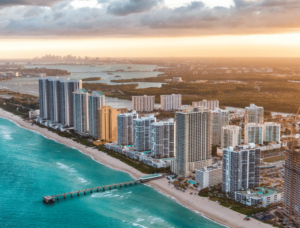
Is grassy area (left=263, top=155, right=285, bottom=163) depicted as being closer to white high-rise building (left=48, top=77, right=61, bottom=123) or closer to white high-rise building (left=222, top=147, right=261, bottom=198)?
white high-rise building (left=222, top=147, right=261, bottom=198)

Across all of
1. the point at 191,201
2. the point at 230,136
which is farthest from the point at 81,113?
the point at 191,201

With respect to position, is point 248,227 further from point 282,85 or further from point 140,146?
point 282,85

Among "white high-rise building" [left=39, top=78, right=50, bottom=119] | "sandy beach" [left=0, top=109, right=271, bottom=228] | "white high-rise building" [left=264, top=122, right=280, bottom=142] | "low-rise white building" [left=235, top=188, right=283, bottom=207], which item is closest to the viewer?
"sandy beach" [left=0, top=109, right=271, bottom=228]

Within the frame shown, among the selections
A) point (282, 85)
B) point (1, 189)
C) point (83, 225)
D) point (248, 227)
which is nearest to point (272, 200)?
point (248, 227)

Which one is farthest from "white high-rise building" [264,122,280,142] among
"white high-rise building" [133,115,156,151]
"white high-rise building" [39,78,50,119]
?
"white high-rise building" [39,78,50,119]

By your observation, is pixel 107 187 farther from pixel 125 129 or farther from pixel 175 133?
pixel 125 129

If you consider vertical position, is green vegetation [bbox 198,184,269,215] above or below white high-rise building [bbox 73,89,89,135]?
below

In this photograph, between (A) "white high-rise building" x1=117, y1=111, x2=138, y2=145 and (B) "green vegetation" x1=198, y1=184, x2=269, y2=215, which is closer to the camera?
(B) "green vegetation" x1=198, y1=184, x2=269, y2=215
